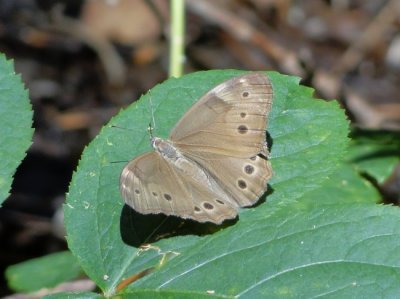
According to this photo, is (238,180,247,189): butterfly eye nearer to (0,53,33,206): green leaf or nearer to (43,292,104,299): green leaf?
(43,292,104,299): green leaf

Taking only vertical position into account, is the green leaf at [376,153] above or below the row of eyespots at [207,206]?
below

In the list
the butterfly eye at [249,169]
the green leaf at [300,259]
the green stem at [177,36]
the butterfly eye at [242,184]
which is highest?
the green stem at [177,36]

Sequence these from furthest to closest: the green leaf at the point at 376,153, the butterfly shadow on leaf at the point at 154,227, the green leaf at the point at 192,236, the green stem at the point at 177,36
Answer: the green leaf at the point at 376,153, the green stem at the point at 177,36, the butterfly shadow on leaf at the point at 154,227, the green leaf at the point at 192,236

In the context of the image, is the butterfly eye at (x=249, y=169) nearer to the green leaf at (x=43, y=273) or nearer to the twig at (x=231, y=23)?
the green leaf at (x=43, y=273)

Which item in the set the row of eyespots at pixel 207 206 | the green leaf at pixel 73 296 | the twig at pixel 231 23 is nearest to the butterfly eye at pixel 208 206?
the row of eyespots at pixel 207 206

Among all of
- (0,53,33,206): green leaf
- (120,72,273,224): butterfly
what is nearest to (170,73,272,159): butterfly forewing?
(120,72,273,224): butterfly

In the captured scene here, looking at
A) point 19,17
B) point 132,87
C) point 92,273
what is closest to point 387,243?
point 92,273

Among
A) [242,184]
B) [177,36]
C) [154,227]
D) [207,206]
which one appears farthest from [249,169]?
[177,36]

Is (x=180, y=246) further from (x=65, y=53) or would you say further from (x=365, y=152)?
(x=65, y=53)
